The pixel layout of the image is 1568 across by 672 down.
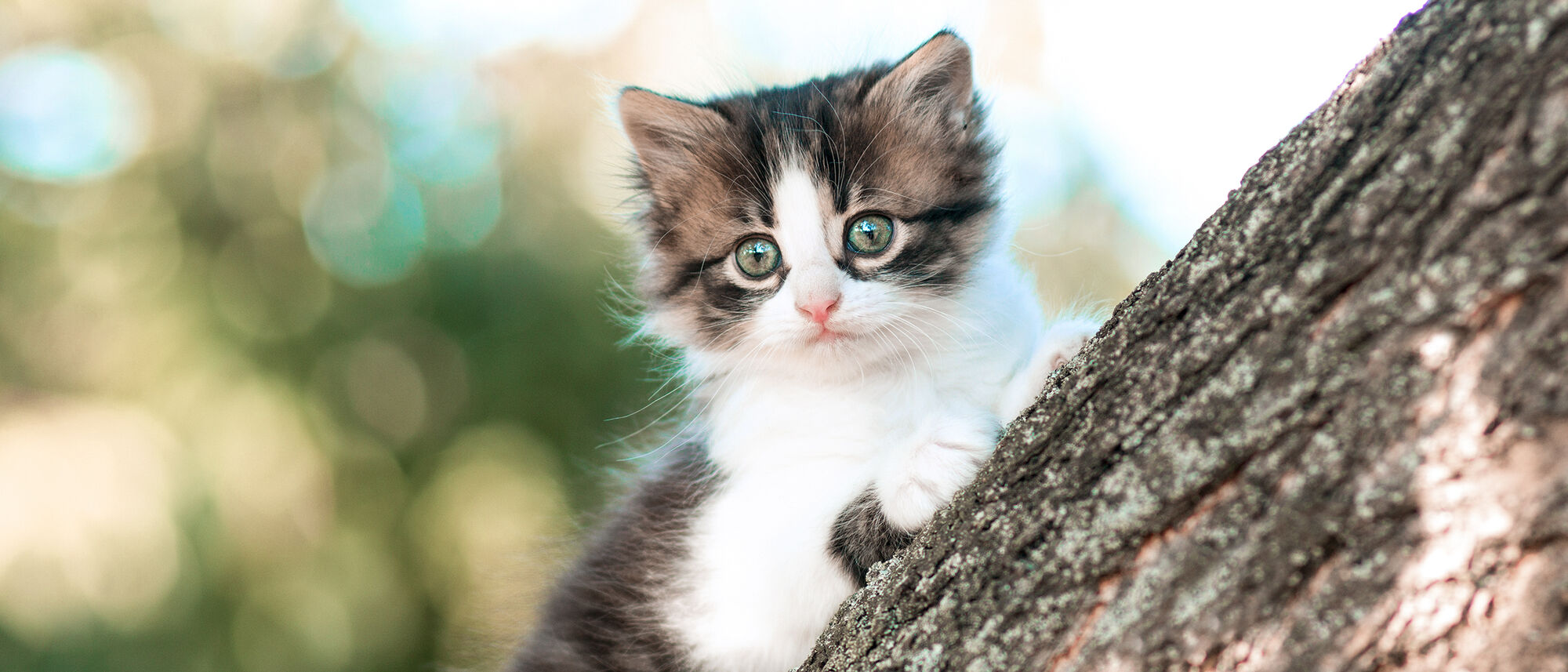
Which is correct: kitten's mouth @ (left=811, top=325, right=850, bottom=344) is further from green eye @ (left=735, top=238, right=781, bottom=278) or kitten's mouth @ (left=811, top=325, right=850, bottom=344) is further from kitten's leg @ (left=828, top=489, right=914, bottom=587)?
kitten's leg @ (left=828, top=489, right=914, bottom=587)

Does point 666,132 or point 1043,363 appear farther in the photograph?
point 666,132

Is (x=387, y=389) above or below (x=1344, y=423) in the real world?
above

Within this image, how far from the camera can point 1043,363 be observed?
5.46 ft

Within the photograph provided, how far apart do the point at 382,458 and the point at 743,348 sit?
8.65 feet

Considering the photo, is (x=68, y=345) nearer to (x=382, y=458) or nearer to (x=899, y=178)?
(x=382, y=458)

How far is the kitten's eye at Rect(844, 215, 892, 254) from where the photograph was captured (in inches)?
81.7

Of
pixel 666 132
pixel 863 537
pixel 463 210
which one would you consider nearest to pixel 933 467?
pixel 863 537

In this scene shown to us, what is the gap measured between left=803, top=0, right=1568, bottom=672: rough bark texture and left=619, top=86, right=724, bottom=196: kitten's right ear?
1401 millimetres

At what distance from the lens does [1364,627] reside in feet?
2.92

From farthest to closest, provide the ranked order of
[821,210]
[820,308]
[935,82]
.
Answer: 1. [935,82]
2. [821,210]
3. [820,308]

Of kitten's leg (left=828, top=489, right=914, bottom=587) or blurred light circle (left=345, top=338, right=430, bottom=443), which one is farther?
blurred light circle (left=345, top=338, right=430, bottom=443)

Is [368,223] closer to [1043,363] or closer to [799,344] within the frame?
[799,344]

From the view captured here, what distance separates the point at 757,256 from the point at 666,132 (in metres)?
0.51

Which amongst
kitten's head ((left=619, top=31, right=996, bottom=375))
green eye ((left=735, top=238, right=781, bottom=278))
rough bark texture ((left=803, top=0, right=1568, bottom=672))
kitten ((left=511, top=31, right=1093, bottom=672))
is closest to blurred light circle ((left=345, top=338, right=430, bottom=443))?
kitten ((left=511, top=31, right=1093, bottom=672))
